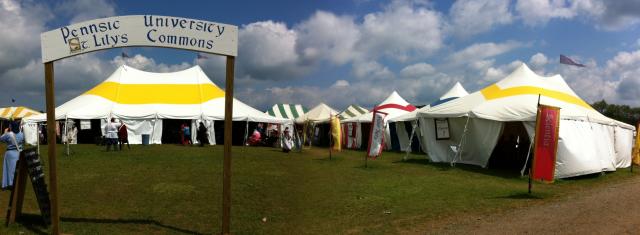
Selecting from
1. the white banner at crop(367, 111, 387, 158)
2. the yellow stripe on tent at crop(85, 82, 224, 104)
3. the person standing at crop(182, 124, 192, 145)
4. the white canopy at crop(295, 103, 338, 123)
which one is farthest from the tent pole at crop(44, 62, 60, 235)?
the white canopy at crop(295, 103, 338, 123)

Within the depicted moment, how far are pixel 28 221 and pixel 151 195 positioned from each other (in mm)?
2571

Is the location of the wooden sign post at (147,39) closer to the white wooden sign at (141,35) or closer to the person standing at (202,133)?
the white wooden sign at (141,35)

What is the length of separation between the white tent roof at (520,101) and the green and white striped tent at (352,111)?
53.3ft

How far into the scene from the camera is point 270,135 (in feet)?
86.5

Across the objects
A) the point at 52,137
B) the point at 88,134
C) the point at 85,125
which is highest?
the point at 85,125

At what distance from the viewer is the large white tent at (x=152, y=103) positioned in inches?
930

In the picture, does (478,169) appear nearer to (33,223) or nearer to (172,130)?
(33,223)

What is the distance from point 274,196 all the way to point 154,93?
60.8 ft

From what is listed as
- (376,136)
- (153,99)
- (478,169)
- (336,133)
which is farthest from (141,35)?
(153,99)

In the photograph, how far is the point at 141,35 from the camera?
5738mm

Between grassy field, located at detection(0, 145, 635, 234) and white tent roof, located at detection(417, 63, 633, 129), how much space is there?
6.34 ft

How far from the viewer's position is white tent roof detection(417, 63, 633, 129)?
46.7 ft

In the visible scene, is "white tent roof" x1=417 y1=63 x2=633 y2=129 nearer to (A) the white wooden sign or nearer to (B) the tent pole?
(A) the white wooden sign

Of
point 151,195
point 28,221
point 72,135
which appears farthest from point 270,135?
point 28,221
